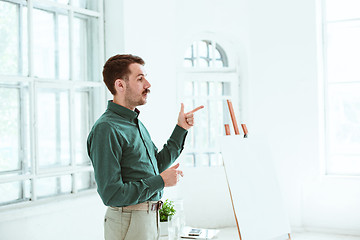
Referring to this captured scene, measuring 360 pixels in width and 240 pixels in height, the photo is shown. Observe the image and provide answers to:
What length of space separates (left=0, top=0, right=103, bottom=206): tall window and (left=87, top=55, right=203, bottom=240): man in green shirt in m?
1.06

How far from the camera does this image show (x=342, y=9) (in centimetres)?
458

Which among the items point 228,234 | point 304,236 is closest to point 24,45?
point 228,234

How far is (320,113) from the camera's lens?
4.52m

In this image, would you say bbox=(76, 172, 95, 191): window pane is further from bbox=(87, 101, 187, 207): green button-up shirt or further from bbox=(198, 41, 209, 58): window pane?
bbox=(198, 41, 209, 58): window pane

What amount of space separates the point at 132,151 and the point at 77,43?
1.69 meters

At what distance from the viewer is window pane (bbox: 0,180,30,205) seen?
8.79 feet

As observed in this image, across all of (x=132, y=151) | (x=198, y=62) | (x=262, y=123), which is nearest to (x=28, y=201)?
(x=132, y=151)

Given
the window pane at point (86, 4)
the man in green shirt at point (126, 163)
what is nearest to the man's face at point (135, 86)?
the man in green shirt at point (126, 163)

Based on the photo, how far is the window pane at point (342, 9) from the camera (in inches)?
178

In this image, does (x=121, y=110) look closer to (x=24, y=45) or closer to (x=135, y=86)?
(x=135, y=86)

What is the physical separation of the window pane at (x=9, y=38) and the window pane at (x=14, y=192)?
2.60 ft

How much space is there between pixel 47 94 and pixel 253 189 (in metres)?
1.73

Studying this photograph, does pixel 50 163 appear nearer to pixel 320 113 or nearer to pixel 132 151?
pixel 132 151

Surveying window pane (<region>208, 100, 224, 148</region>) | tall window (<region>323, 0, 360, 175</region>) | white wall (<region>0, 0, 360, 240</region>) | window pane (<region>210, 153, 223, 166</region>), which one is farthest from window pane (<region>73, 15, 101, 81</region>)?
tall window (<region>323, 0, 360, 175</region>)
